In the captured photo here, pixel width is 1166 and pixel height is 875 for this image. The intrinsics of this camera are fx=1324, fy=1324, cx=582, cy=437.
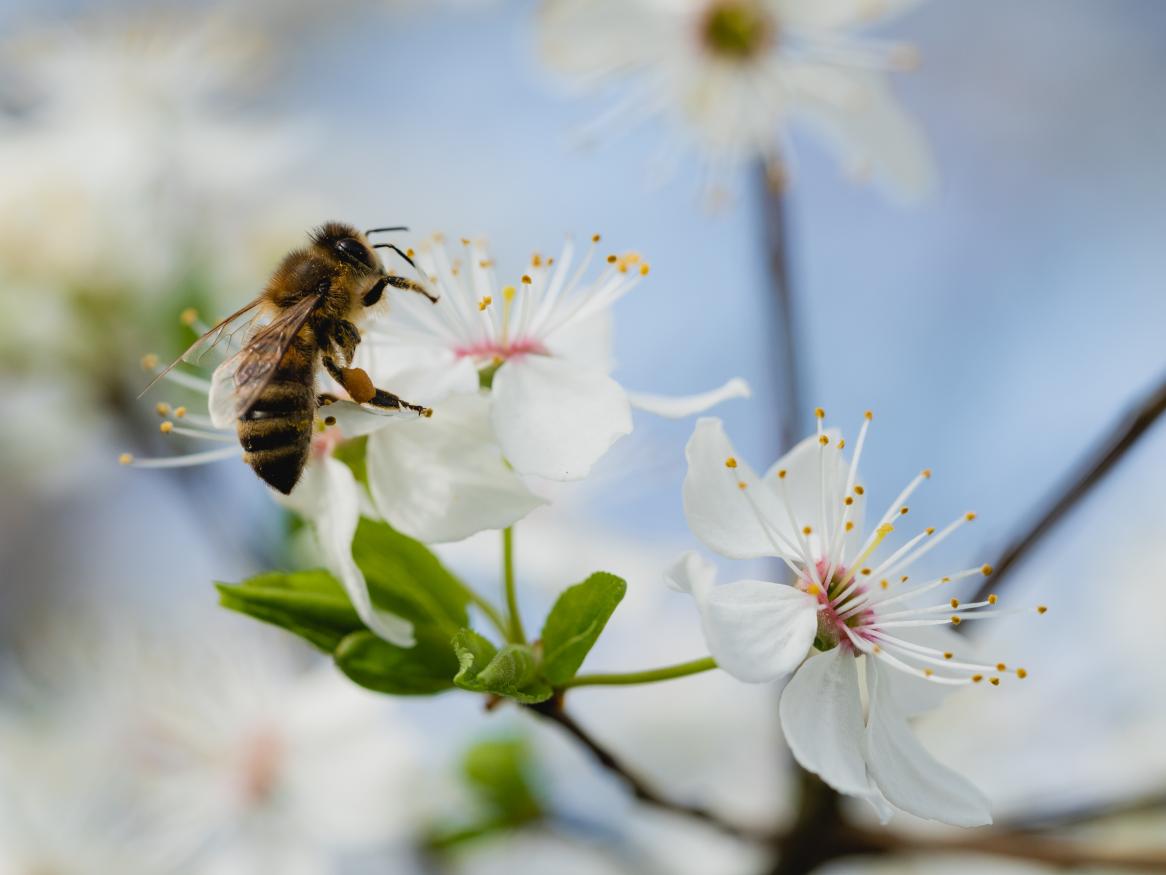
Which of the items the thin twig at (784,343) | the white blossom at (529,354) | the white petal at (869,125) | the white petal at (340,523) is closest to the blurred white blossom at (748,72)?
the white petal at (869,125)

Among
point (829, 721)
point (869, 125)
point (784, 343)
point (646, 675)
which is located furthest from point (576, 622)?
point (869, 125)

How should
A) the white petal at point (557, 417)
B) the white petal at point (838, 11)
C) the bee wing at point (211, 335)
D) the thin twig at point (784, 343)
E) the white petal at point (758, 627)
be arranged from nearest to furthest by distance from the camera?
the white petal at point (758, 627) → the white petal at point (557, 417) → the bee wing at point (211, 335) → the thin twig at point (784, 343) → the white petal at point (838, 11)

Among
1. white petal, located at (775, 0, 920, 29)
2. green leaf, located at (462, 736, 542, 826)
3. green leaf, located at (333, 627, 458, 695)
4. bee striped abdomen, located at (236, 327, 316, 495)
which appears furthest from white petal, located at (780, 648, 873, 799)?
white petal, located at (775, 0, 920, 29)

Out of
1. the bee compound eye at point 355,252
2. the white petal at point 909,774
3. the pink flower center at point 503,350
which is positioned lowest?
the white petal at point 909,774

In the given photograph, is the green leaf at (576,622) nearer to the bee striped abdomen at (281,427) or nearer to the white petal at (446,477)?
the white petal at (446,477)

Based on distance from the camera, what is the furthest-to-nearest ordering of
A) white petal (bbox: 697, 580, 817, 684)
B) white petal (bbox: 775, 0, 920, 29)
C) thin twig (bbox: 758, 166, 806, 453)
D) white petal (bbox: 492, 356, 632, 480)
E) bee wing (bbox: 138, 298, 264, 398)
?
white petal (bbox: 775, 0, 920, 29) → thin twig (bbox: 758, 166, 806, 453) → bee wing (bbox: 138, 298, 264, 398) → white petal (bbox: 492, 356, 632, 480) → white petal (bbox: 697, 580, 817, 684)

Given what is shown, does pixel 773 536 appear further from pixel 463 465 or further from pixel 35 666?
pixel 35 666

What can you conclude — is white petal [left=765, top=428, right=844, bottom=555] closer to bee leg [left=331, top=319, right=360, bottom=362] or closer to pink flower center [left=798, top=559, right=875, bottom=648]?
pink flower center [left=798, top=559, right=875, bottom=648]
